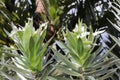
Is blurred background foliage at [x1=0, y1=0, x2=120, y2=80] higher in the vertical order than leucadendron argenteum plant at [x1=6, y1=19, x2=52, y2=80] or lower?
higher

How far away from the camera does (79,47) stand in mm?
508

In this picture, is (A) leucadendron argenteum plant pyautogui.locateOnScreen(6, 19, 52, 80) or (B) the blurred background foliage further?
(B) the blurred background foliage

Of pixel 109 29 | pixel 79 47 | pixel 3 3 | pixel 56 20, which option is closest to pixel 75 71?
pixel 79 47

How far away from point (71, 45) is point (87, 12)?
892 millimetres

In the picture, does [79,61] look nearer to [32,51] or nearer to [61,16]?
[32,51]

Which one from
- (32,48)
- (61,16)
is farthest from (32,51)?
(61,16)

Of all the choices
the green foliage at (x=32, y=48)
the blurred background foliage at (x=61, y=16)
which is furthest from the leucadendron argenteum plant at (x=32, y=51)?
the blurred background foliage at (x=61, y=16)

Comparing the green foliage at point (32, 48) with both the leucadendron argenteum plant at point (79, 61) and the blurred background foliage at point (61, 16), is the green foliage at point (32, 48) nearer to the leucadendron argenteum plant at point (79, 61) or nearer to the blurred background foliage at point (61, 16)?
the leucadendron argenteum plant at point (79, 61)

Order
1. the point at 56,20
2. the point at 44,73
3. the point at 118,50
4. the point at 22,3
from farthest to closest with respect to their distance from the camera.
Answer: the point at 22,3 → the point at 118,50 → the point at 56,20 → the point at 44,73

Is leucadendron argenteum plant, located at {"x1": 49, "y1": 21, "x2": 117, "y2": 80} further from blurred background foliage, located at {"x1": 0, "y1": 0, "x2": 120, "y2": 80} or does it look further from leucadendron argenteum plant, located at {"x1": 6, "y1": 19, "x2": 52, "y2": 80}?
blurred background foliage, located at {"x1": 0, "y1": 0, "x2": 120, "y2": 80}

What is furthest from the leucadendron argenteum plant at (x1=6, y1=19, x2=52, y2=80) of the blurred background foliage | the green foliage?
the blurred background foliage

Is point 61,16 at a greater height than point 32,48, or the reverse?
point 61,16

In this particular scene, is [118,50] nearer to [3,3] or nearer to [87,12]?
[87,12]

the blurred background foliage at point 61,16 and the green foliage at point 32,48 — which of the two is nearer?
the green foliage at point 32,48
